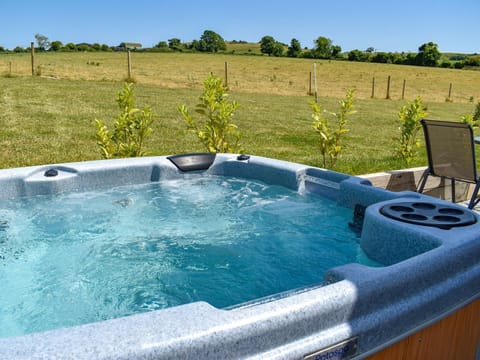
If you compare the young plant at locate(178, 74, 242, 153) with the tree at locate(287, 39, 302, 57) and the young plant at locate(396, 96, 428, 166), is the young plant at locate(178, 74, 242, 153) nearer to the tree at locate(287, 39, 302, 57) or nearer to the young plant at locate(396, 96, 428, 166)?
the young plant at locate(396, 96, 428, 166)

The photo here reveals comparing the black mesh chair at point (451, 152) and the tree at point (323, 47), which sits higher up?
the tree at point (323, 47)

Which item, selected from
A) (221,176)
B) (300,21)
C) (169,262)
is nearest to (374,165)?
(221,176)

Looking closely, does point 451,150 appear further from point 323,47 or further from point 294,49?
point 323,47

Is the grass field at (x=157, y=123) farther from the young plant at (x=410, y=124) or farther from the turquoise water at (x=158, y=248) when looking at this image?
the turquoise water at (x=158, y=248)

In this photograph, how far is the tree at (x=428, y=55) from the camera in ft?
166

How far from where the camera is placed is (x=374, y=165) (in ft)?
17.6

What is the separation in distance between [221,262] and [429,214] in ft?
4.00

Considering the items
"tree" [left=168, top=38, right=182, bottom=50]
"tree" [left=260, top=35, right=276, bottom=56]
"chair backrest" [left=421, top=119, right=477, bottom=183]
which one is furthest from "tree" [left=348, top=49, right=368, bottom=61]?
"chair backrest" [left=421, top=119, right=477, bottom=183]

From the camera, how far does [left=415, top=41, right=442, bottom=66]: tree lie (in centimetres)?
5072

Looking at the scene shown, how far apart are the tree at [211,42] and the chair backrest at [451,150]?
54.6 m

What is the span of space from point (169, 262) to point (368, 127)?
8.03m

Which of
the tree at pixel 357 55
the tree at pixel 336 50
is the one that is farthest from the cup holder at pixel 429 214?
the tree at pixel 336 50

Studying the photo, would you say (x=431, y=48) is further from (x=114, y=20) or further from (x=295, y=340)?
(x=295, y=340)

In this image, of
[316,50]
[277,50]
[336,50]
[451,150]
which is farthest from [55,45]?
[451,150]
